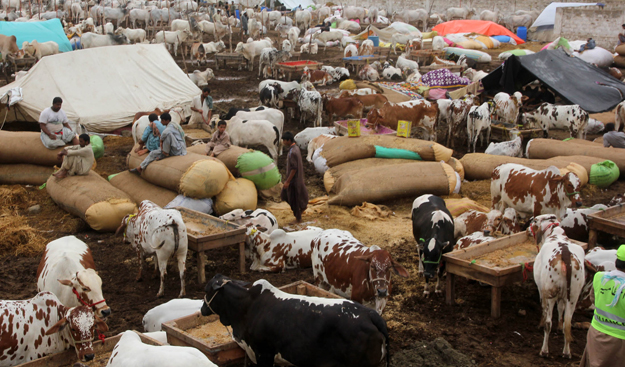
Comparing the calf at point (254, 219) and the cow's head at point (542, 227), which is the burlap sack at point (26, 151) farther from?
the cow's head at point (542, 227)

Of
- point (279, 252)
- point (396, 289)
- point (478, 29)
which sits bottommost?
point (396, 289)

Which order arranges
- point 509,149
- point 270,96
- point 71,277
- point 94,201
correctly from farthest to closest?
1. point 270,96
2. point 509,149
3. point 94,201
4. point 71,277

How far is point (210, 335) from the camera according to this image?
5.73 metres

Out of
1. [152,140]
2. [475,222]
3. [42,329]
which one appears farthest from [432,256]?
[152,140]

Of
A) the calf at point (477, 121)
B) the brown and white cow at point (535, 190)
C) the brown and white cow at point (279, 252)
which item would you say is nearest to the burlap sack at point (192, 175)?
the brown and white cow at point (279, 252)

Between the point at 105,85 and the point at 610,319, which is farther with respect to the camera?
the point at 105,85

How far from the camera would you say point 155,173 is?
10000 mm

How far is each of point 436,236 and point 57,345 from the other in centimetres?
445

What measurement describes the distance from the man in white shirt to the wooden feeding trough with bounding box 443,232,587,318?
306 inches

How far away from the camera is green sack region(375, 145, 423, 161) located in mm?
11938

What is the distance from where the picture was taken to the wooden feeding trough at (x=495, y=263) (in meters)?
6.52

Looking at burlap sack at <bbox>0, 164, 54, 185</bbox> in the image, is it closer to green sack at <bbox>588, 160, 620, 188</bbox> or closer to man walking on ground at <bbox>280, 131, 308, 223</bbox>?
man walking on ground at <bbox>280, 131, 308, 223</bbox>

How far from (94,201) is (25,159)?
2.86 meters

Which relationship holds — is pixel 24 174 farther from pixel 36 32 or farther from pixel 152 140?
pixel 36 32
